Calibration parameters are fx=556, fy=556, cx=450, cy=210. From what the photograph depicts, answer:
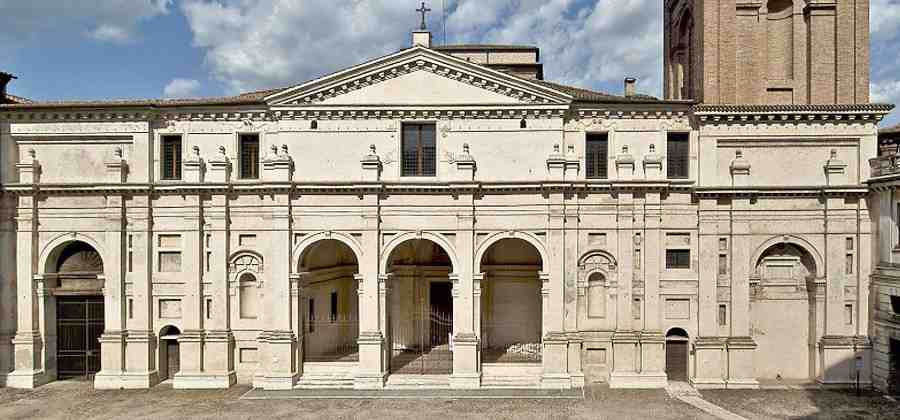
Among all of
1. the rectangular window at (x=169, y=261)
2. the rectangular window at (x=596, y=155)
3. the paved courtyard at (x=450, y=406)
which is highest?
the rectangular window at (x=596, y=155)

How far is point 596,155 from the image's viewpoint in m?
19.9

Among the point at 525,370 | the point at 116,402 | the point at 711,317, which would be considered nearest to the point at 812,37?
the point at 711,317

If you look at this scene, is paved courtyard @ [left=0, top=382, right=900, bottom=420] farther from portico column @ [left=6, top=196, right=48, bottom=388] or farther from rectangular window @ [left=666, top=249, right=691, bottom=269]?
rectangular window @ [left=666, top=249, right=691, bottom=269]

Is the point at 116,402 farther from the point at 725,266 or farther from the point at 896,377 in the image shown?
the point at 896,377

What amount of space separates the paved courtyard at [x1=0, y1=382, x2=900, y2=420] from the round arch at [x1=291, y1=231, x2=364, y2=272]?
4699 mm

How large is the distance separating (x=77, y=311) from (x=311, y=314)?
8.54 meters

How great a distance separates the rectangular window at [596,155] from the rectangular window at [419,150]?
5.50m

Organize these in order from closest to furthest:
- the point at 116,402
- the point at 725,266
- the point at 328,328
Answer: the point at 116,402 < the point at 725,266 < the point at 328,328

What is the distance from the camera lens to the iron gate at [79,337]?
20844 mm

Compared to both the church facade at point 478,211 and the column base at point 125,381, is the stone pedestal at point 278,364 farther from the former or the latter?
the column base at point 125,381

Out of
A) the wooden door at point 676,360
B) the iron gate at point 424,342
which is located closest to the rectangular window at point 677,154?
the wooden door at point 676,360

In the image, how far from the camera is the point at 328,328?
2377cm

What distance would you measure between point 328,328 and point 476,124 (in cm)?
1097

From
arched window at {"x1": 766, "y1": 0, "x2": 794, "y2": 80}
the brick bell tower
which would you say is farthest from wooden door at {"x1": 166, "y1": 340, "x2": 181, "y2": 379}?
arched window at {"x1": 766, "y1": 0, "x2": 794, "y2": 80}
